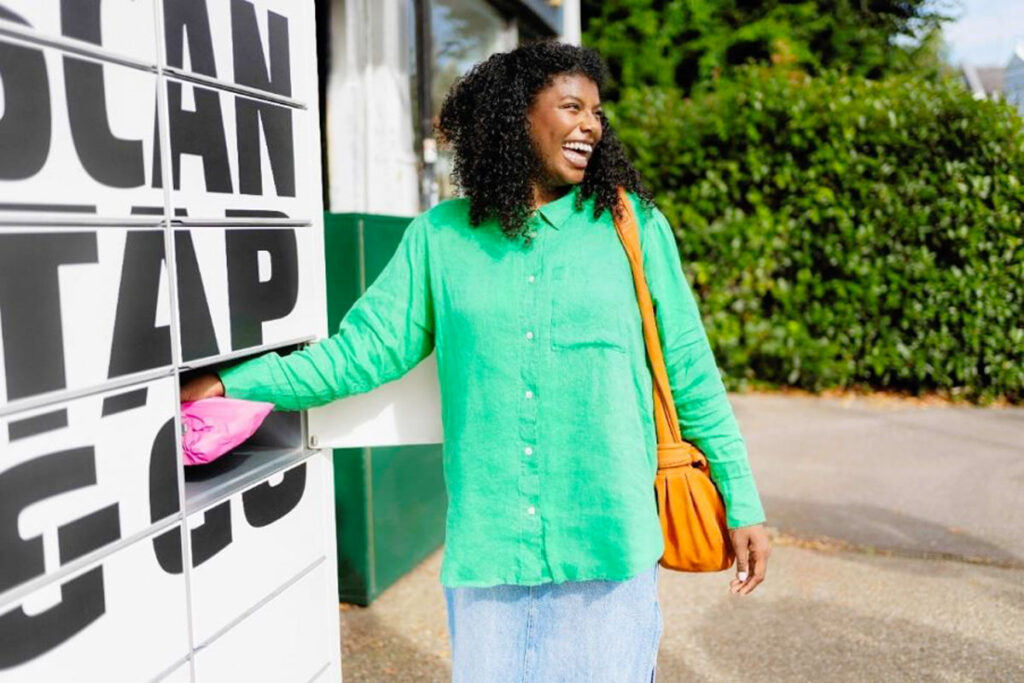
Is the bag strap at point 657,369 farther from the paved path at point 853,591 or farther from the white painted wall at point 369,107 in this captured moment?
the white painted wall at point 369,107

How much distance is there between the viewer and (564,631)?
79.1 inches

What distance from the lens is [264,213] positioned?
2146 mm

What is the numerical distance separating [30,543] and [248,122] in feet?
3.17

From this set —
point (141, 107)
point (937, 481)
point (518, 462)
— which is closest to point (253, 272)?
point (141, 107)

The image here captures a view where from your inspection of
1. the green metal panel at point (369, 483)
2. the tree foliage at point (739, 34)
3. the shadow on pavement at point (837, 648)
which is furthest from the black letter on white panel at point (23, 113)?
the tree foliage at point (739, 34)

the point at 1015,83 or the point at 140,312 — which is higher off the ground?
the point at 1015,83

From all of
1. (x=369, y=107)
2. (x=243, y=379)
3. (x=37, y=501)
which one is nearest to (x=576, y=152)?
(x=243, y=379)

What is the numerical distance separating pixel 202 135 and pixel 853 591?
317 cm

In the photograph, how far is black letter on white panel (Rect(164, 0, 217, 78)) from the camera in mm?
1836

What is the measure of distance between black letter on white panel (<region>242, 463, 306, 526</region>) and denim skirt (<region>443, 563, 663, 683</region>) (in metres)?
0.47

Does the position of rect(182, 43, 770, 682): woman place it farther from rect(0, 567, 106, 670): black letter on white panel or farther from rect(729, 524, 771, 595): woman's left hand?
rect(0, 567, 106, 670): black letter on white panel

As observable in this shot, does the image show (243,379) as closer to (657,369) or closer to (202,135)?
(202,135)

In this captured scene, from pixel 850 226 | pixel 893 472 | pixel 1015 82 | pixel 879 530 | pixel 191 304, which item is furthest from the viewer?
pixel 850 226

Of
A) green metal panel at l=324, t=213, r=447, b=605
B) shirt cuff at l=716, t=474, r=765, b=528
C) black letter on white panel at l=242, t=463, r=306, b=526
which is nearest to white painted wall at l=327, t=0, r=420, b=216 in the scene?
green metal panel at l=324, t=213, r=447, b=605
